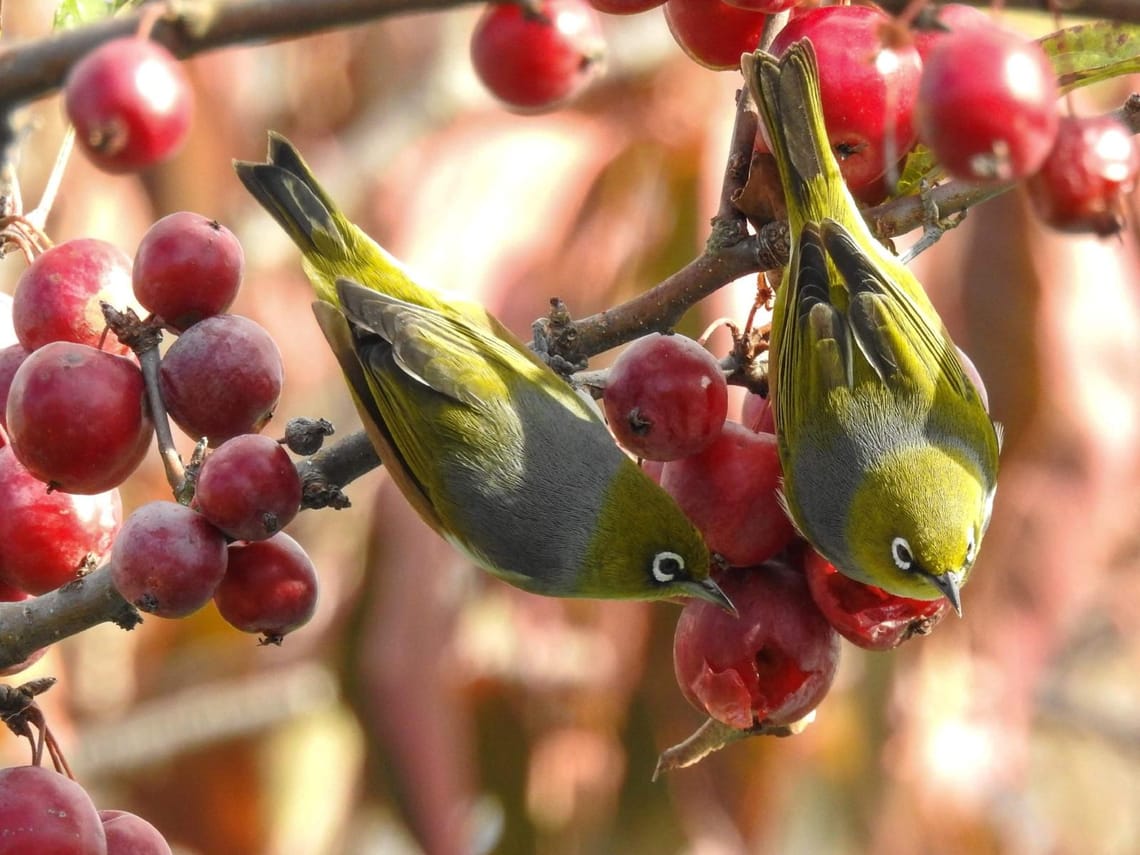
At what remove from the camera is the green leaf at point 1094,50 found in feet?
7.97

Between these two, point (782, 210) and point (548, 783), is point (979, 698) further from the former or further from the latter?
point (782, 210)

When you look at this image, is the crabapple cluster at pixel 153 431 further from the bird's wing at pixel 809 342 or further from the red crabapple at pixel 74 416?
the bird's wing at pixel 809 342

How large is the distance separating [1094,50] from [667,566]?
1.31 metres

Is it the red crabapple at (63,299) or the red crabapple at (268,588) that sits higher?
the red crabapple at (63,299)

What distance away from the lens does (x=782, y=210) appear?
9.09 ft

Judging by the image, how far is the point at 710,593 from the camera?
2.70 m

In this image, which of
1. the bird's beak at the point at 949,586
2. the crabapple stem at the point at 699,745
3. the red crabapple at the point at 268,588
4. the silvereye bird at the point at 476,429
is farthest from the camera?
the silvereye bird at the point at 476,429

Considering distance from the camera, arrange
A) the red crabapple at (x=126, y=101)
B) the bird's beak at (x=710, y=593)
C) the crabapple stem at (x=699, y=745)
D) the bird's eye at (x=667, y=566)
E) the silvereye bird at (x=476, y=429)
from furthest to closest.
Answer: the silvereye bird at (x=476, y=429) → the bird's eye at (x=667, y=566) → the crabapple stem at (x=699, y=745) → the bird's beak at (x=710, y=593) → the red crabapple at (x=126, y=101)

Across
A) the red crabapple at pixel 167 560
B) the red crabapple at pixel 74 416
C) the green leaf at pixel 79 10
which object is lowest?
the red crabapple at pixel 167 560

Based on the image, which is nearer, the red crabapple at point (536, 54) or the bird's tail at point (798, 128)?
the red crabapple at point (536, 54)

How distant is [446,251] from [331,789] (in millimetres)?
3104

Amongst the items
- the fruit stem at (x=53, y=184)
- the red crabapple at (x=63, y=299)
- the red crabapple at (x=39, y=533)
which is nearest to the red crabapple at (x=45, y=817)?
the red crabapple at (x=39, y=533)

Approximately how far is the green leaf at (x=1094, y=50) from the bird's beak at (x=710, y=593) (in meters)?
1.03

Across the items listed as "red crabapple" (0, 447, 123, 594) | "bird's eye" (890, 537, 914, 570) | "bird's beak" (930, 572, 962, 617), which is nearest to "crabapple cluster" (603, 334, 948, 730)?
"bird's beak" (930, 572, 962, 617)
